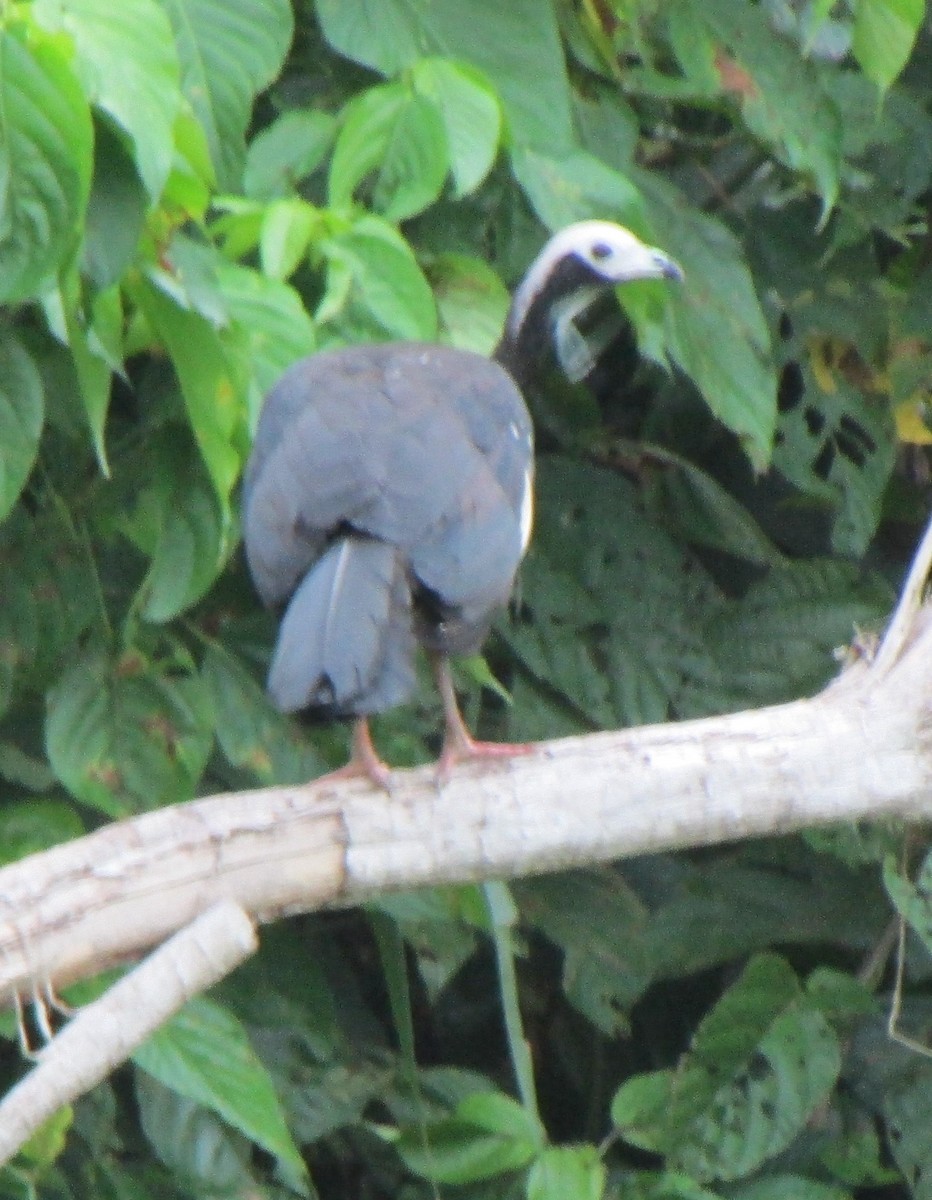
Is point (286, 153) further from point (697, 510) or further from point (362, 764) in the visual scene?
point (697, 510)

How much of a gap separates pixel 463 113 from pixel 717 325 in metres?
0.66

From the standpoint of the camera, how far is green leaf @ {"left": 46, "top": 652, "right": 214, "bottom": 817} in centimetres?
268

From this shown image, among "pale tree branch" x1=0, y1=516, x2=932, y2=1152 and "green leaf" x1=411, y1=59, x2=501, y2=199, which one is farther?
"green leaf" x1=411, y1=59, x2=501, y2=199

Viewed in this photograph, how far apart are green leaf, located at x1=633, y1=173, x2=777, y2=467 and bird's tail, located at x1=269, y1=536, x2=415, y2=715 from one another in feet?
2.65

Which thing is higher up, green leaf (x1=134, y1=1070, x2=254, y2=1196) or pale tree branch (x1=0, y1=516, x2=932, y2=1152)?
pale tree branch (x1=0, y1=516, x2=932, y2=1152)

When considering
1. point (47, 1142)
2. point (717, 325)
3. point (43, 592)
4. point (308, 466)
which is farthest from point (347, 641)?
point (717, 325)

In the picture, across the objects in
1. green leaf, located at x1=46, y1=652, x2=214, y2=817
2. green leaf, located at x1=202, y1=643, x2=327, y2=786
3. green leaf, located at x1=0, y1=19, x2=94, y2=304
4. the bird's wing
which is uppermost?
green leaf, located at x1=0, y1=19, x2=94, y2=304

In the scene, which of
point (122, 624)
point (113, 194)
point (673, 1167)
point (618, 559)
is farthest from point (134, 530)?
point (673, 1167)

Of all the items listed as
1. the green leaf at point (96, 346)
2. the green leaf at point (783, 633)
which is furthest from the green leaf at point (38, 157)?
the green leaf at point (783, 633)

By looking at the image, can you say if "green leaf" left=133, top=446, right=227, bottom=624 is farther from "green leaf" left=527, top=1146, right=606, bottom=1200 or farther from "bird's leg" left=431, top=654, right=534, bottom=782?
"green leaf" left=527, top=1146, right=606, bottom=1200

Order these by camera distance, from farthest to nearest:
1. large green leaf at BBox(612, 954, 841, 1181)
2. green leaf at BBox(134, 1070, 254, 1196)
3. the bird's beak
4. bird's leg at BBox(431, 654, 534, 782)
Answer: large green leaf at BBox(612, 954, 841, 1181)
green leaf at BBox(134, 1070, 254, 1196)
the bird's beak
bird's leg at BBox(431, 654, 534, 782)

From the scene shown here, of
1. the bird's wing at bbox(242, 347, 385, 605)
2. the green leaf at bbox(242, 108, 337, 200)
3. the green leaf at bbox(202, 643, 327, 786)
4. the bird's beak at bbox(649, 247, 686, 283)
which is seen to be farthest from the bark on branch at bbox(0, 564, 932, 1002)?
the green leaf at bbox(242, 108, 337, 200)

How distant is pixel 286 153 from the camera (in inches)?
108

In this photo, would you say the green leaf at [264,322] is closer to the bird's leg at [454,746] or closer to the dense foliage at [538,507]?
the dense foliage at [538,507]
